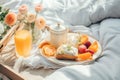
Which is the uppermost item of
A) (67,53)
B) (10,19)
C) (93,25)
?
(10,19)

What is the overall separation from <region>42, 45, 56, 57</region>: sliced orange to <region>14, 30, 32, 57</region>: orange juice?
0.25ft

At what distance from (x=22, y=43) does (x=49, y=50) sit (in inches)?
5.0

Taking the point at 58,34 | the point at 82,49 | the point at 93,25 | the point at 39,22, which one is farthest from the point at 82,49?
the point at 93,25

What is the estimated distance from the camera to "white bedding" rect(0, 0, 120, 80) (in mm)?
1011

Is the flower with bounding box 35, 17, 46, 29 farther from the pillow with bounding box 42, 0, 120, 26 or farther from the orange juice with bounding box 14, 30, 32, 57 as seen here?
the pillow with bounding box 42, 0, 120, 26

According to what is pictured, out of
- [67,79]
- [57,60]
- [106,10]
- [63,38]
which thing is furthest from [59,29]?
[106,10]

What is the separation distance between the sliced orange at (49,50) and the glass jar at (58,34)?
1.2 inches

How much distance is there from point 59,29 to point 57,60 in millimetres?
151

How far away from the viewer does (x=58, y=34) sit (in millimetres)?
1166

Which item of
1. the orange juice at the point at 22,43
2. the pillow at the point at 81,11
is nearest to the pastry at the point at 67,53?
the orange juice at the point at 22,43

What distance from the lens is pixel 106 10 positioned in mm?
1437

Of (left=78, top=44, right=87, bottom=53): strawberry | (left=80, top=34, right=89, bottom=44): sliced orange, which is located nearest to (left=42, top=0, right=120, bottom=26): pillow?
(left=80, top=34, right=89, bottom=44): sliced orange

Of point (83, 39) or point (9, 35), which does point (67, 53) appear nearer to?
point (83, 39)

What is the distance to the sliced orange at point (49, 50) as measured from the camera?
114 cm
